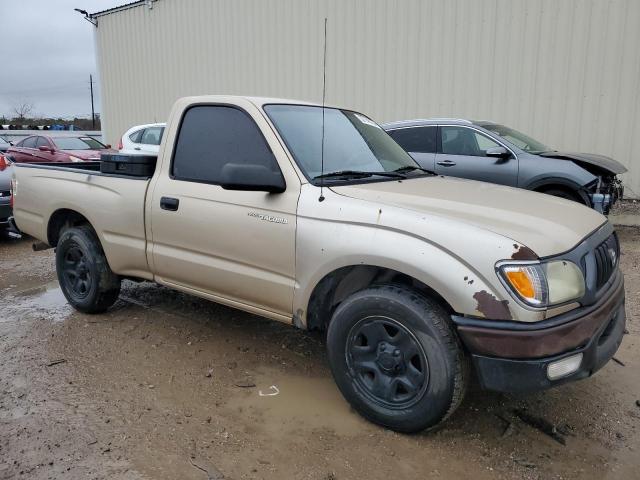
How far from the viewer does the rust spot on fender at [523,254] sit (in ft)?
7.96

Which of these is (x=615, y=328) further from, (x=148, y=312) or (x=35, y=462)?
(x=148, y=312)

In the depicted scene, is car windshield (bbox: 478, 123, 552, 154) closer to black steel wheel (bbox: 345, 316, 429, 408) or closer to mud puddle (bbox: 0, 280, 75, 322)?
black steel wheel (bbox: 345, 316, 429, 408)

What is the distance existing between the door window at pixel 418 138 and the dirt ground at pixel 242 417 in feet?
13.9

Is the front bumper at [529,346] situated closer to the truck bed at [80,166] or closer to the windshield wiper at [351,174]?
the windshield wiper at [351,174]

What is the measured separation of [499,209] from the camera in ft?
9.43

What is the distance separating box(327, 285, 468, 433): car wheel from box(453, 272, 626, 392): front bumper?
0.13 m

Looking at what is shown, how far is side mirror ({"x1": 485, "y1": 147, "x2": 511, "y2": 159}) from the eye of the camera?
24.1 ft

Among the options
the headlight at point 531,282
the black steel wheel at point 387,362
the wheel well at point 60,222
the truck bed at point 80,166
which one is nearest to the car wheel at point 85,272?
the wheel well at point 60,222

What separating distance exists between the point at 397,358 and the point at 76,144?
14.2m

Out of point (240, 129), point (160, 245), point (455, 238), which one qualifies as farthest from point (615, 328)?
point (160, 245)

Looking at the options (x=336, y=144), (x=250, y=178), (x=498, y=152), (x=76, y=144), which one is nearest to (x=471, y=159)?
(x=498, y=152)

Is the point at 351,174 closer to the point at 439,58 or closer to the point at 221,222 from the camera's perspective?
the point at 221,222

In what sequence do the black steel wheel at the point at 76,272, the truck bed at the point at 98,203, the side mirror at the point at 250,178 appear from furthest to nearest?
the black steel wheel at the point at 76,272 → the truck bed at the point at 98,203 → the side mirror at the point at 250,178

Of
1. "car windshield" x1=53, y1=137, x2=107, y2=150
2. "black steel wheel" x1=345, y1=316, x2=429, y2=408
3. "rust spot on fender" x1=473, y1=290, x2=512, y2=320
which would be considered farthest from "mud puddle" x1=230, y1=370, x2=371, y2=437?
"car windshield" x1=53, y1=137, x2=107, y2=150
